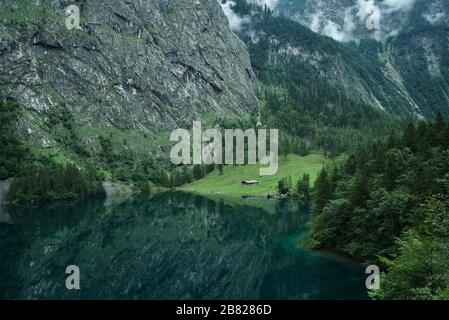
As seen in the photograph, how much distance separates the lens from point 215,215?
152125 mm

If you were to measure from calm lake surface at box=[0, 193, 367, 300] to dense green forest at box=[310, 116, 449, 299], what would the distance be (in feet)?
15.3

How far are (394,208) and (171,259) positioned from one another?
130ft

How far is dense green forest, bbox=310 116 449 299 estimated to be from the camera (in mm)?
42625

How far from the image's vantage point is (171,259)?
Answer: 8469 centimetres

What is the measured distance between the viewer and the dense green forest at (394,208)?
4262 centimetres

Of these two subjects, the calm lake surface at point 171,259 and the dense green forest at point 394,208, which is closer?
the dense green forest at point 394,208

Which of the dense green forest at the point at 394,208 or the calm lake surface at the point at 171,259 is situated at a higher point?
the dense green forest at the point at 394,208

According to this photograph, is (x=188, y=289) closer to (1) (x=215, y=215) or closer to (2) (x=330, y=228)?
(2) (x=330, y=228)

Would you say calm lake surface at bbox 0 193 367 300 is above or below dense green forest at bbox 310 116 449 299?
below

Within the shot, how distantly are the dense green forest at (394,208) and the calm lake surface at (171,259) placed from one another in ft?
15.3

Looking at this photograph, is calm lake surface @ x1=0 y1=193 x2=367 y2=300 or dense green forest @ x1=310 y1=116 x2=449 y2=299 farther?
calm lake surface @ x1=0 y1=193 x2=367 y2=300
